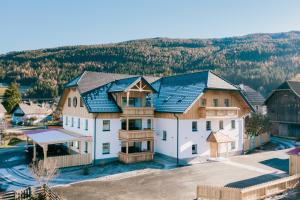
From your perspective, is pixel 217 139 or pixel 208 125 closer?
pixel 217 139

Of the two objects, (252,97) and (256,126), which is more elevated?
(252,97)

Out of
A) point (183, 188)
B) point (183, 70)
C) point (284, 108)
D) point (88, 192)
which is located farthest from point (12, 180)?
point (183, 70)

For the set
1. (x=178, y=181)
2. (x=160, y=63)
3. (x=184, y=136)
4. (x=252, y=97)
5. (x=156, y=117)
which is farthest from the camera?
(x=160, y=63)

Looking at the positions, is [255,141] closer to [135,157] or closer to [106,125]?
[135,157]

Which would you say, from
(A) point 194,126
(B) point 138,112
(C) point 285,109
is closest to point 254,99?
(C) point 285,109

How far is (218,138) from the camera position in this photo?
33031 millimetres

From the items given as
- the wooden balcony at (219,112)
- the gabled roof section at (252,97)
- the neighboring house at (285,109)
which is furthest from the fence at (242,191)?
the gabled roof section at (252,97)

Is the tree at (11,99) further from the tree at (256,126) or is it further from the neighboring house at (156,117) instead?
the tree at (256,126)

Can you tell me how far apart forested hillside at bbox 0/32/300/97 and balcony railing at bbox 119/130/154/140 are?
8549cm

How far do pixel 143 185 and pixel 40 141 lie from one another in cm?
1263

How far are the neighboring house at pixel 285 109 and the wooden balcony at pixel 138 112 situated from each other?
3020 centimetres

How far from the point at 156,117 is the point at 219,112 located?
23.8ft

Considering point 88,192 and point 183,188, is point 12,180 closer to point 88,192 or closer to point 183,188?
point 88,192

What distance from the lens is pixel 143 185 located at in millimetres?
23578
